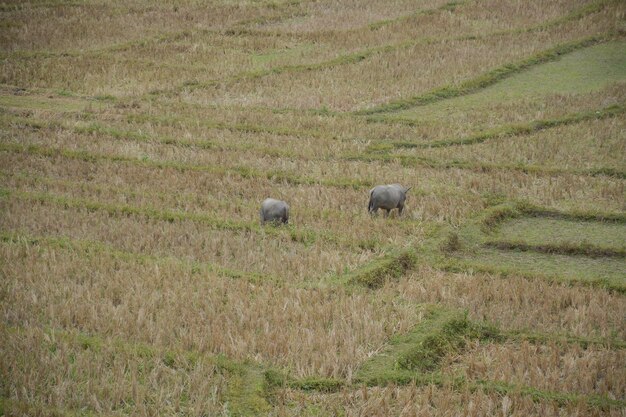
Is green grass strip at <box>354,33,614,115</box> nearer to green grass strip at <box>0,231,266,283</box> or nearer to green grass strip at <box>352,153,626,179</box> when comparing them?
green grass strip at <box>352,153,626,179</box>

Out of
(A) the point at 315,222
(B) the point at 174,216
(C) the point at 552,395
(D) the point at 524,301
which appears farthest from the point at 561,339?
(B) the point at 174,216

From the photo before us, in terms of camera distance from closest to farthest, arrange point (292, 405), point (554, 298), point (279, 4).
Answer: point (292, 405), point (554, 298), point (279, 4)

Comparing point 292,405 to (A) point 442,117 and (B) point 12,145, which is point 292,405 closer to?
(B) point 12,145

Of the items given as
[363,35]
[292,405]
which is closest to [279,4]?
[363,35]

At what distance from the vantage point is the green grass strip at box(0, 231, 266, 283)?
724 centimetres

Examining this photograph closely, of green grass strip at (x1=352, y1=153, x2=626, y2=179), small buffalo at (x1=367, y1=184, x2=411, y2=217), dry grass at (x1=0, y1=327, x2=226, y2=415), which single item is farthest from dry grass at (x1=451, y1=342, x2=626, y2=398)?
green grass strip at (x1=352, y1=153, x2=626, y2=179)

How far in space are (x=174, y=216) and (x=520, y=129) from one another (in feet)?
19.6

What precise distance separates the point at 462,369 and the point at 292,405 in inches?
50.3

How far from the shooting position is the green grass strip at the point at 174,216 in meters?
8.37

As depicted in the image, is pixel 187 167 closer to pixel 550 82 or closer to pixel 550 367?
pixel 550 367

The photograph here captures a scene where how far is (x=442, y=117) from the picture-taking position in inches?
537

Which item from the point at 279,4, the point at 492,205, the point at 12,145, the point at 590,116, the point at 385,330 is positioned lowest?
the point at 385,330

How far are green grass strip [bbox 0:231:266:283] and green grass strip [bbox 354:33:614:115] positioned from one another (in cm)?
697

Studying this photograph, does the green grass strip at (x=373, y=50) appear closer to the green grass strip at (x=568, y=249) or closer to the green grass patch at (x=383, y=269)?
the green grass strip at (x=568, y=249)
